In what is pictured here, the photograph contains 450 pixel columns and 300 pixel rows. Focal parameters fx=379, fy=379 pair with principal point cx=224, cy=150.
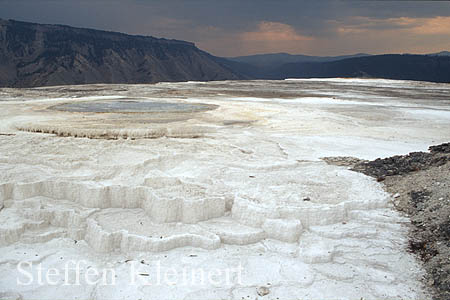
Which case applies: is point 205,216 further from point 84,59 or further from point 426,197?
point 84,59

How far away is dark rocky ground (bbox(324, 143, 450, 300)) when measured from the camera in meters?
3.53

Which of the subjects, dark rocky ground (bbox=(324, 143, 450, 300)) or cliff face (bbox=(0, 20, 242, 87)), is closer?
dark rocky ground (bbox=(324, 143, 450, 300))

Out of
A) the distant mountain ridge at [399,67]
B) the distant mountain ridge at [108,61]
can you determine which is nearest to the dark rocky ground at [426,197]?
the distant mountain ridge at [108,61]

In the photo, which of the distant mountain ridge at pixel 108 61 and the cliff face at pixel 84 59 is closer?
the cliff face at pixel 84 59

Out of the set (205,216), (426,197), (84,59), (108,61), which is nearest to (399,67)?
(108,61)

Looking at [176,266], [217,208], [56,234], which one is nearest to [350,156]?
[217,208]

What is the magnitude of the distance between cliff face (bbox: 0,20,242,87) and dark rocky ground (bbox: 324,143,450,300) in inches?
2148

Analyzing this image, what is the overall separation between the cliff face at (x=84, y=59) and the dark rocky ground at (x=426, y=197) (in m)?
54.6

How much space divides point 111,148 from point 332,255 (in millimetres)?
4275

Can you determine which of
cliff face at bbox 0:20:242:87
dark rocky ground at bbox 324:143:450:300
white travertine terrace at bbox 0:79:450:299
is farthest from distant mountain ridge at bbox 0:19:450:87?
dark rocky ground at bbox 324:143:450:300

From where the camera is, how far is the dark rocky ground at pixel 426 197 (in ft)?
11.6

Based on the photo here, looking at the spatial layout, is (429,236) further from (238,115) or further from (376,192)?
(238,115)

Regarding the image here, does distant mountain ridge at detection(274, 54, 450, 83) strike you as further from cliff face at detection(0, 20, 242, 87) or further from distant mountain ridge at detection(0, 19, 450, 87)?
cliff face at detection(0, 20, 242, 87)

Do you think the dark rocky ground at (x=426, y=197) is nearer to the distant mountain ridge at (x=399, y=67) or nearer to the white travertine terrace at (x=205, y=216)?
the white travertine terrace at (x=205, y=216)
